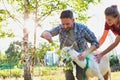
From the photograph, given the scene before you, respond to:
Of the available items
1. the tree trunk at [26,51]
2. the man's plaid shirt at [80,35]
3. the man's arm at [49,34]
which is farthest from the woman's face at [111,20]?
the tree trunk at [26,51]

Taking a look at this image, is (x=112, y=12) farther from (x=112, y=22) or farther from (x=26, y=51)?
(x=26, y=51)

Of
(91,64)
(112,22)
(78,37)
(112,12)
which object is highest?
(112,12)

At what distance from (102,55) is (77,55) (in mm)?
450

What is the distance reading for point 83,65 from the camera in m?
4.67

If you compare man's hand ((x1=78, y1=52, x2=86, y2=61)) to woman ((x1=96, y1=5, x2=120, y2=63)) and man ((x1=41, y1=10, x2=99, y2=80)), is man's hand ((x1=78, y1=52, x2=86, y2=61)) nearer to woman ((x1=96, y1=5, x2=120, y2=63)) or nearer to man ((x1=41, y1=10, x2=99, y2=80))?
man ((x1=41, y1=10, x2=99, y2=80))

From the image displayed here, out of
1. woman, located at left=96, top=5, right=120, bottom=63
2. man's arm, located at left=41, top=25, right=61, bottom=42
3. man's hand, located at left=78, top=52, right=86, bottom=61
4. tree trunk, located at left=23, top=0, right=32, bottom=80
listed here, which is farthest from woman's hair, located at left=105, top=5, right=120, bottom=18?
tree trunk, located at left=23, top=0, right=32, bottom=80

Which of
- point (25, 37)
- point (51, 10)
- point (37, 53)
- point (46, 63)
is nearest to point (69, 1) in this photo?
point (51, 10)

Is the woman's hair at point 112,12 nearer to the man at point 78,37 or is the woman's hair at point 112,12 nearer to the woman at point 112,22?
the woman at point 112,22

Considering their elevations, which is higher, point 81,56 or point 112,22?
point 112,22

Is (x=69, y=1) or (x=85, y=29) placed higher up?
(x=69, y=1)

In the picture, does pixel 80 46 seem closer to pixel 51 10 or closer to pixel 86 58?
pixel 86 58

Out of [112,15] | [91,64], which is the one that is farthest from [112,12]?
[91,64]

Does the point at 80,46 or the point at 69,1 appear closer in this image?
the point at 80,46

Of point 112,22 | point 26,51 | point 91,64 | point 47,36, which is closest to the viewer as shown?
point 47,36
